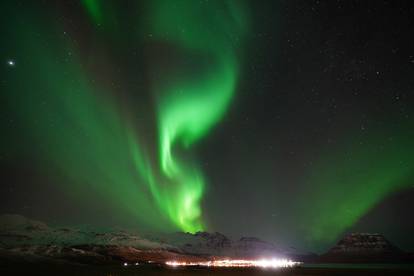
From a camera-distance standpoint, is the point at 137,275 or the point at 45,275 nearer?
the point at 45,275

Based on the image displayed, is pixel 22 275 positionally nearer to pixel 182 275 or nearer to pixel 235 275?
pixel 182 275

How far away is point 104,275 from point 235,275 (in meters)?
42.7

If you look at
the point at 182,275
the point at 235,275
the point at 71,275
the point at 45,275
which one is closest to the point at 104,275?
the point at 71,275

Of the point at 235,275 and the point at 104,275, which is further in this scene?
the point at 235,275

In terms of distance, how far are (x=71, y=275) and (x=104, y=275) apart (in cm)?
944

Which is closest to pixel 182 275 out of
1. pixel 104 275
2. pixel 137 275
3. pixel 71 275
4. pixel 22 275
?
pixel 137 275

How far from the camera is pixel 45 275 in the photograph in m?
106

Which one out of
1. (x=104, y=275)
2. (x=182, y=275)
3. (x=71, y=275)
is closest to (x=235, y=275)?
(x=182, y=275)

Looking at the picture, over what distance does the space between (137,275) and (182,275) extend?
14.1m

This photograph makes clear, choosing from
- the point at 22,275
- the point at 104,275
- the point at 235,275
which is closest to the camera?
the point at 22,275

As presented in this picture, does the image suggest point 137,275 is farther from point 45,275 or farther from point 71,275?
point 45,275

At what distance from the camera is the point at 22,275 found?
4082 inches

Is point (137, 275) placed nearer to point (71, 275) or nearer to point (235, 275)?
point (71, 275)

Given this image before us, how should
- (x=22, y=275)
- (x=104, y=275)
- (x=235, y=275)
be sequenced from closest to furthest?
1. (x=22, y=275)
2. (x=104, y=275)
3. (x=235, y=275)
